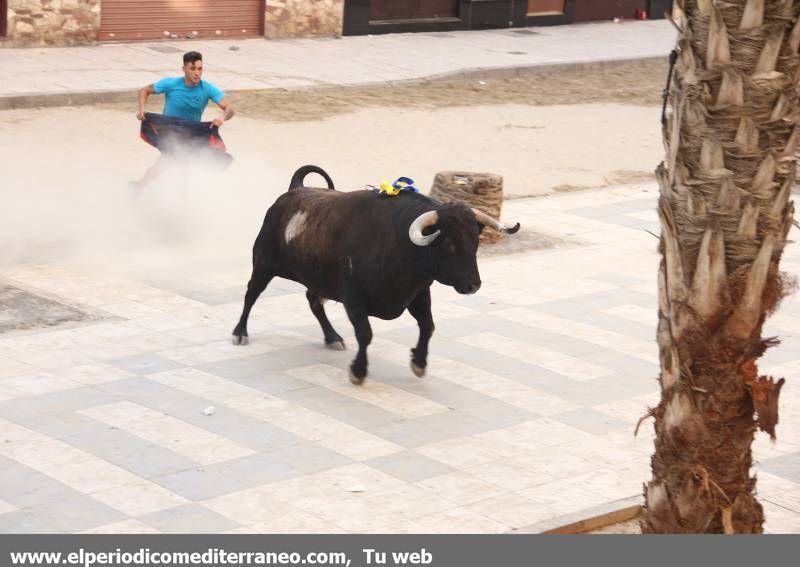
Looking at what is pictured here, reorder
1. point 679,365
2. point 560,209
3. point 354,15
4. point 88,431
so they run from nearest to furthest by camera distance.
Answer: point 679,365, point 88,431, point 560,209, point 354,15

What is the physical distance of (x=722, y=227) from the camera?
6.69m

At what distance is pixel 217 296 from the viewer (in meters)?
12.8

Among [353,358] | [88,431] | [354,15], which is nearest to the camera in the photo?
[88,431]

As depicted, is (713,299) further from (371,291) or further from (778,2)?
(371,291)

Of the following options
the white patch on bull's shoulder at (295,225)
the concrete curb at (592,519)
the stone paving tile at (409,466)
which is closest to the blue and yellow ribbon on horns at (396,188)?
the white patch on bull's shoulder at (295,225)

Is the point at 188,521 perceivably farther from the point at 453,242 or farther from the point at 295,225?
the point at 295,225

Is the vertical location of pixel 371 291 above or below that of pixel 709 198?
below

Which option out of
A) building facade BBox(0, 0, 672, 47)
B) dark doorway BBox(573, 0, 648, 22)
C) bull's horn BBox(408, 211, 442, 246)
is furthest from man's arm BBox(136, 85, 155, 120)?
dark doorway BBox(573, 0, 648, 22)

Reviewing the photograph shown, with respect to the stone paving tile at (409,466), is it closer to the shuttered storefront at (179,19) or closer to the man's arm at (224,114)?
the man's arm at (224,114)

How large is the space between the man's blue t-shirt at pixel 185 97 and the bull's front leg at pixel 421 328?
509 centimetres

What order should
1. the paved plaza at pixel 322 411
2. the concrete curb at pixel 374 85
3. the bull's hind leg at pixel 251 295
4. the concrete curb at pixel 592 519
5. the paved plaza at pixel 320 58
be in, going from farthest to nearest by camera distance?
the paved plaza at pixel 320 58, the concrete curb at pixel 374 85, the bull's hind leg at pixel 251 295, the paved plaza at pixel 322 411, the concrete curb at pixel 592 519

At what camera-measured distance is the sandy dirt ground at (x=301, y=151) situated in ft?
49.4

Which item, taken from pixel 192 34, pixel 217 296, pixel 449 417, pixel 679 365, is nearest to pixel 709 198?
pixel 679 365

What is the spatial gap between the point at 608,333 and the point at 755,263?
5.69m
